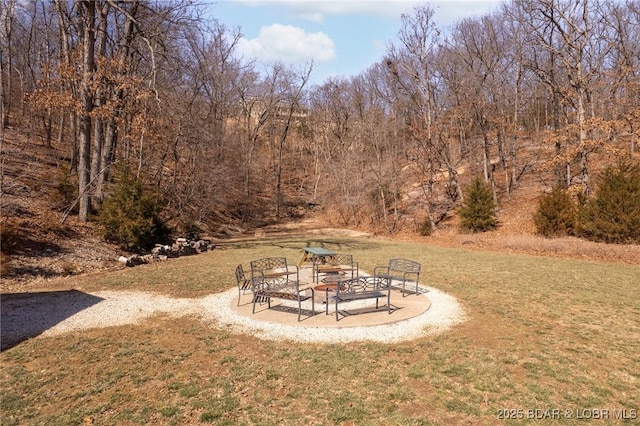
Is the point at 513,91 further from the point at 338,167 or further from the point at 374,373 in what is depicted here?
the point at 374,373

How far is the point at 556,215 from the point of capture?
18250mm

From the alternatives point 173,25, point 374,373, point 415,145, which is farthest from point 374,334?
point 415,145

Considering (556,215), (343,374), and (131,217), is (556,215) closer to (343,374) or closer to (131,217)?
(343,374)

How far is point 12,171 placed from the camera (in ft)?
61.6

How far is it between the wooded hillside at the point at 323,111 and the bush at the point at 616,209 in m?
3.20

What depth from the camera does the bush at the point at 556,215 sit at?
1800 cm

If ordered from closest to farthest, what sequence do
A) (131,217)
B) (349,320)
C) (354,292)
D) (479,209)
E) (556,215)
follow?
(349,320) < (354,292) < (131,217) < (556,215) < (479,209)

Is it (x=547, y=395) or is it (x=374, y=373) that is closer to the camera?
(x=547, y=395)

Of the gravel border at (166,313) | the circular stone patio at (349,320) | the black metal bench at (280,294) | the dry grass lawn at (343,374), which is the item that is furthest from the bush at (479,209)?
the black metal bench at (280,294)

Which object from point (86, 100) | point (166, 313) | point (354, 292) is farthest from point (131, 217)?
point (354, 292)

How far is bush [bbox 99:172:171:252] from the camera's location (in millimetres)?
14578

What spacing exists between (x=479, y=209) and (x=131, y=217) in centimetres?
1836

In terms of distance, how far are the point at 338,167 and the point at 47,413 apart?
30.8 meters

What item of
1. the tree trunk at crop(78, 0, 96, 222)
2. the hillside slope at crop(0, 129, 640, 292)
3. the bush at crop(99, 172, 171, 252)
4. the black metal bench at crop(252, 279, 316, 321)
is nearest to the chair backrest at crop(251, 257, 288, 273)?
the black metal bench at crop(252, 279, 316, 321)
